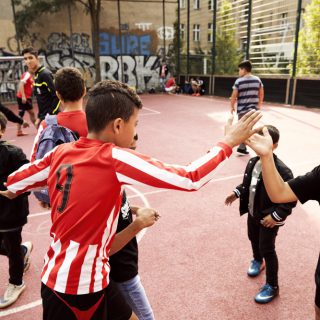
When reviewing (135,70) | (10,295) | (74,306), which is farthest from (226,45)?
(74,306)

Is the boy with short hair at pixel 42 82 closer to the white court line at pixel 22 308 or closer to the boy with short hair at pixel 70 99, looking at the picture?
the boy with short hair at pixel 70 99

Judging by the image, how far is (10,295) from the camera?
3.08m

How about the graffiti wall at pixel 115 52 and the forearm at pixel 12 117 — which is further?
the graffiti wall at pixel 115 52

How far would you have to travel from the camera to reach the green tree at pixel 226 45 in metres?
21.3

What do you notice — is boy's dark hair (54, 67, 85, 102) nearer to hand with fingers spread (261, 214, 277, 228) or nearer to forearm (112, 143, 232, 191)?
forearm (112, 143, 232, 191)

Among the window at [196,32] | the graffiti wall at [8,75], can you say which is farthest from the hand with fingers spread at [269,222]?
the window at [196,32]

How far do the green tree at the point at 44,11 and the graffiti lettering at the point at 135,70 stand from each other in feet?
5.13

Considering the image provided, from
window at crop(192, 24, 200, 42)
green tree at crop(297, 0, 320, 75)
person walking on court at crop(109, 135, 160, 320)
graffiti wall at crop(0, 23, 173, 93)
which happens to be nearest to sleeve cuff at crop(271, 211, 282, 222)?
person walking on court at crop(109, 135, 160, 320)

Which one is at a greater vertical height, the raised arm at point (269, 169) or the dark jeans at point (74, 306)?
the raised arm at point (269, 169)

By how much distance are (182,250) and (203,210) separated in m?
1.17

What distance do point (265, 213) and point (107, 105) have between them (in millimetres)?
1770

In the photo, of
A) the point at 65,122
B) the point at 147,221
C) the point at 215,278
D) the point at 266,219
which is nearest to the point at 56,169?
the point at 147,221

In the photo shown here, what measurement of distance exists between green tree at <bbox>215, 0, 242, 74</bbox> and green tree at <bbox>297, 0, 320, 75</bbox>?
5182mm

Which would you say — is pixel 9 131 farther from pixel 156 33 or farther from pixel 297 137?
pixel 156 33
